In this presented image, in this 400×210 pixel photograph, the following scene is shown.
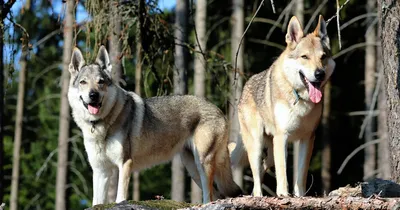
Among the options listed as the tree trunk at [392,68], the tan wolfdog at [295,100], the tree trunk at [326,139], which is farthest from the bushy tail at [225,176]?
the tree trunk at [326,139]

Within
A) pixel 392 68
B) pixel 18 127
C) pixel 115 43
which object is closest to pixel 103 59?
pixel 115 43

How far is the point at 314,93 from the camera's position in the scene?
8.80 meters

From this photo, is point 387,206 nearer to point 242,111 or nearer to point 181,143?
point 242,111

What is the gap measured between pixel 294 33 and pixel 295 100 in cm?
91

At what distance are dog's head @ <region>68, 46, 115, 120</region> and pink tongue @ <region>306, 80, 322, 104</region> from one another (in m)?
2.69

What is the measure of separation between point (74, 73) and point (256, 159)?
269 centimetres

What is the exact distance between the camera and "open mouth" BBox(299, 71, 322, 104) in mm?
8805

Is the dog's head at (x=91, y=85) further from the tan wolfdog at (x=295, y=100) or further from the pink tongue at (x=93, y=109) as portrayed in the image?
the tan wolfdog at (x=295, y=100)

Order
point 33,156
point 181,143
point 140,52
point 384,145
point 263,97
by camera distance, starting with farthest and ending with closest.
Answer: point 33,156 → point 384,145 → point 140,52 → point 181,143 → point 263,97

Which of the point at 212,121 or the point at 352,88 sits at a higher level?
the point at 352,88

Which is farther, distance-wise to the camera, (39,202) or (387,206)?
(39,202)

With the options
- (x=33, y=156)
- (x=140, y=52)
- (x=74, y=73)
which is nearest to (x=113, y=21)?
(x=140, y=52)

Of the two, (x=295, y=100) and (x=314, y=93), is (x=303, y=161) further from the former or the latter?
(x=314, y=93)

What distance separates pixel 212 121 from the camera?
10.7m
